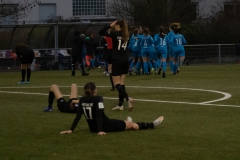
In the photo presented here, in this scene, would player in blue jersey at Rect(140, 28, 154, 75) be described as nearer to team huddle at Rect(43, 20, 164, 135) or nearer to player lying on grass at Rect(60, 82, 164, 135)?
team huddle at Rect(43, 20, 164, 135)

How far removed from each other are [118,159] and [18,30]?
36.8 meters

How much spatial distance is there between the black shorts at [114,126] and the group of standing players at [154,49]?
17344 millimetres

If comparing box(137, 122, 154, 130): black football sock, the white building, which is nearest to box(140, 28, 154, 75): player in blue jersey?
box(137, 122, 154, 130): black football sock

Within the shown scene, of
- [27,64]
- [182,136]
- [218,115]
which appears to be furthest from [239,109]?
[27,64]

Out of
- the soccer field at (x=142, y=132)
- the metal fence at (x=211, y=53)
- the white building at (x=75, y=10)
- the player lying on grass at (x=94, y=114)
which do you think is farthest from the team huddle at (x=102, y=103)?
the white building at (x=75, y=10)

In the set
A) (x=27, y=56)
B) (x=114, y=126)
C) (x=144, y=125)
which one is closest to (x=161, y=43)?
(x=27, y=56)

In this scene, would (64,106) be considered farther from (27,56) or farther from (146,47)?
(146,47)

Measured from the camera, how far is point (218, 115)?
14.5 m

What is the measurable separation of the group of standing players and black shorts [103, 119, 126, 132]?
17.3 meters

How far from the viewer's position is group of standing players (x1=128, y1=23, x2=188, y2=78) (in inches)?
1164

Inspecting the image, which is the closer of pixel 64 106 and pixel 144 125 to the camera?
pixel 144 125

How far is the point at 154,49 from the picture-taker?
31188 millimetres

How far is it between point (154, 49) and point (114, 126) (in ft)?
63.1

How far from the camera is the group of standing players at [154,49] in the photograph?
29562 mm
